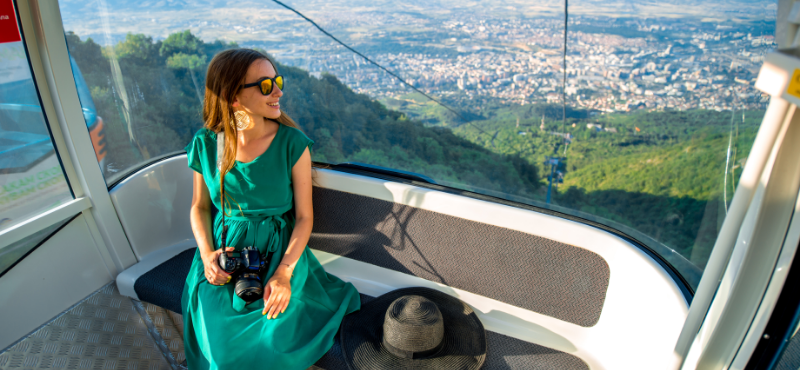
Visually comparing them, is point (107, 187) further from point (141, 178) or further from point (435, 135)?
point (435, 135)

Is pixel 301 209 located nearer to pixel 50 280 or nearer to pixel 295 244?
pixel 295 244

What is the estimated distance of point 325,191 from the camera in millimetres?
1998

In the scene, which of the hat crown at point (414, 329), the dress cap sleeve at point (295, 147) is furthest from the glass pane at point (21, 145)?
the hat crown at point (414, 329)

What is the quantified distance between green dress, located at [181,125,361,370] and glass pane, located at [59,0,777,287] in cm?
48

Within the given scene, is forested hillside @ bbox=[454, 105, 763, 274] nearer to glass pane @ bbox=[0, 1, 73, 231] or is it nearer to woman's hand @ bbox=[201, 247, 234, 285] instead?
woman's hand @ bbox=[201, 247, 234, 285]

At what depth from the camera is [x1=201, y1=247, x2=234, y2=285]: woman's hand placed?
1604 millimetres

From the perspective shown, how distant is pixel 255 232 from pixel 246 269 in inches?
7.5

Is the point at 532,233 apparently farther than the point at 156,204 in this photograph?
No

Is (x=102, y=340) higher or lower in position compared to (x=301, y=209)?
lower

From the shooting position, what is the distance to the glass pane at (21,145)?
1.55 metres

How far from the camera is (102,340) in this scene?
185cm

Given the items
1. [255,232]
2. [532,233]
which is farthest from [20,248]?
[532,233]

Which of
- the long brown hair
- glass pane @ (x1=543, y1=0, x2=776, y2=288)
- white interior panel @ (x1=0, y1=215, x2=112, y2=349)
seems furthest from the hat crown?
glass pane @ (x1=543, y1=0, x2=776, y2=288)

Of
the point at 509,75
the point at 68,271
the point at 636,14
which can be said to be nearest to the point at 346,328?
the point at 68,271
